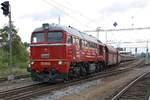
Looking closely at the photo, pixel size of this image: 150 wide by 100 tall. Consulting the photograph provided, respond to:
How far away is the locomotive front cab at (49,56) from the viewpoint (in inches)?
870

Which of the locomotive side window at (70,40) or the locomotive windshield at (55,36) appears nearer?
the locomotive windshield at (55,36)

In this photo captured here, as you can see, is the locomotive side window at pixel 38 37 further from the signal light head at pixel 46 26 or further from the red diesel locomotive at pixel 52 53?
the signal light head at pixel 46 26

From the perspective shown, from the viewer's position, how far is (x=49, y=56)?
22.4m

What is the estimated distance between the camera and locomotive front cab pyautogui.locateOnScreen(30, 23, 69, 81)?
2211cm

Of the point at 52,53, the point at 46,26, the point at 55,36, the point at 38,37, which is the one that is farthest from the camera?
the point at 38,37

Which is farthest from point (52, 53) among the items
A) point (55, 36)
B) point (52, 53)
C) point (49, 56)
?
point (55, 36)

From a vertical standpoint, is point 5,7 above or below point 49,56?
above

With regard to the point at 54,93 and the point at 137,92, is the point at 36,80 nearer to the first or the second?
the point at 54,93

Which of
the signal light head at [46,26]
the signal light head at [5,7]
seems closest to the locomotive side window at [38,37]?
the signal light head at [46,26]

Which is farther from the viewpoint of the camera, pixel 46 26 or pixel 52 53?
pixel 46 26

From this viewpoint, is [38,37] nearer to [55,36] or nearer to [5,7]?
[55,36]

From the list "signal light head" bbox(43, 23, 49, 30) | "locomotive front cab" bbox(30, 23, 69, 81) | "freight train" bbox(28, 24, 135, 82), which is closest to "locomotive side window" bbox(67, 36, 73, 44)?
"freight train" bbox(28, 24, 135, 82)

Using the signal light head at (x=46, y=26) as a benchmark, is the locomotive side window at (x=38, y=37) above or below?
below

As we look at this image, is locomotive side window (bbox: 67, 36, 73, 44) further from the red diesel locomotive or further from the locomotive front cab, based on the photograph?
the locomotive front cab
